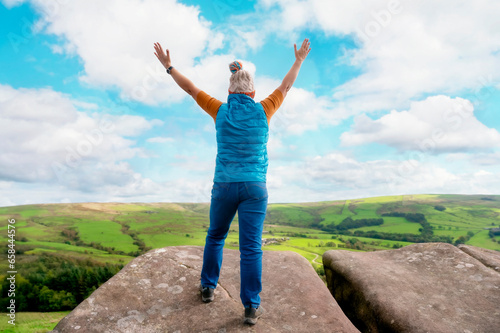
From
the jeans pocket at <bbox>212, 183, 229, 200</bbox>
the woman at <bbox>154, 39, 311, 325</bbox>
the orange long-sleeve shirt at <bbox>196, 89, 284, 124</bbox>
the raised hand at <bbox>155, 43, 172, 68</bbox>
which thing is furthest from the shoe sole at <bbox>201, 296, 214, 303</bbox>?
the raised hand at <bbox>155, 43, 172, 68</bbox>

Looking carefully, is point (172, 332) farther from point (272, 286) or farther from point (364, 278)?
point (364, 278)

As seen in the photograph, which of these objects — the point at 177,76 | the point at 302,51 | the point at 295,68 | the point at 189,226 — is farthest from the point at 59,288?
the point at 189,226

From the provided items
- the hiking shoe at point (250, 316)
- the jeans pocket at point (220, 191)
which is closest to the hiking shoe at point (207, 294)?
the hiking shoe at point (250, 316)

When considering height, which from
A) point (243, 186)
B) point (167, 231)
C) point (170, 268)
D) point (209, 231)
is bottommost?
point (167, 231)

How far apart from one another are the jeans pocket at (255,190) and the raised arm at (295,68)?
1.73 m

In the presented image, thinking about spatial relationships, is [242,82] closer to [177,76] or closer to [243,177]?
[177,76]

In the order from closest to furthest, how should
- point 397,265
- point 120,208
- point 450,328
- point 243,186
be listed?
point 243,186
point 450,328
point 397,265
point 120,208

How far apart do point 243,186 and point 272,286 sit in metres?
2.71

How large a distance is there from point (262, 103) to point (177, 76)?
166cm

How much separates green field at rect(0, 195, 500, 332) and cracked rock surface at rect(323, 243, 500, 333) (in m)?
15.5

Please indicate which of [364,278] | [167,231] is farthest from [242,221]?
[167,231]

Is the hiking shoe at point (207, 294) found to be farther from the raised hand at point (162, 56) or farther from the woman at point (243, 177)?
the raised hand at point (162, 56)

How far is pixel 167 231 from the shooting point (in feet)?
142

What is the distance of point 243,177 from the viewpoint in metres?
4.14
